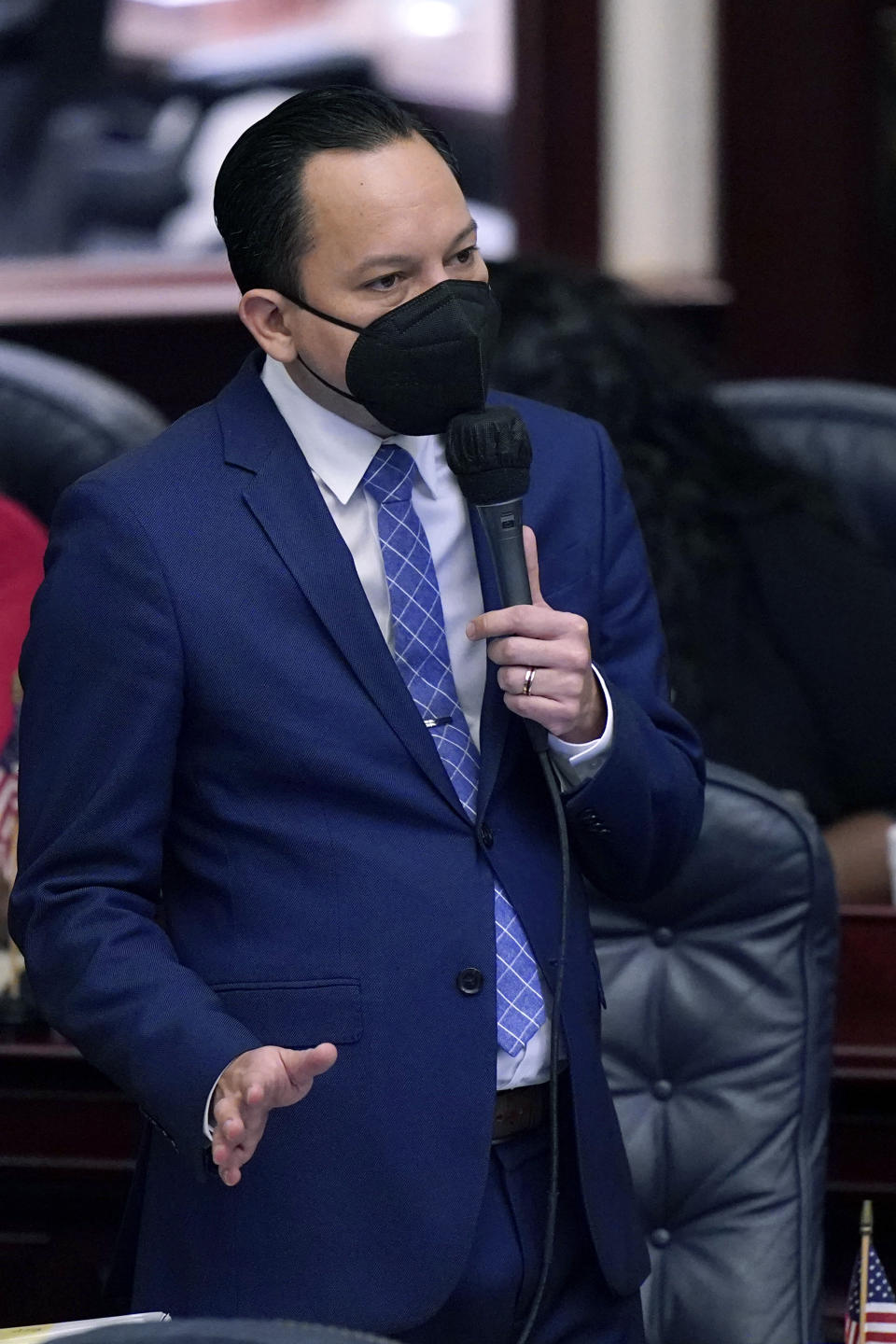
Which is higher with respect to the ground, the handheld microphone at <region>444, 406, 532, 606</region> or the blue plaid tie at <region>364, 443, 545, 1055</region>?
the handheld microphone at <region>444, 406, 532, 606</region>

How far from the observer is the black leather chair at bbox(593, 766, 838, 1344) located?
1615 millimetres

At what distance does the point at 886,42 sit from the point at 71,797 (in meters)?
2.94

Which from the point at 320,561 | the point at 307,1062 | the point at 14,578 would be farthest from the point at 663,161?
the point at 307,1062

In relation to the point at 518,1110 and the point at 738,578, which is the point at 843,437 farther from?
the point at 518,1110

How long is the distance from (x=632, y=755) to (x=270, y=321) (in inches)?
15.1

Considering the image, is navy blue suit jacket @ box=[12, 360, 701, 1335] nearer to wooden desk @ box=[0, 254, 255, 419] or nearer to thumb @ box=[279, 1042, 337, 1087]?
thumb @ box=[279, 1042, 337, 1087]

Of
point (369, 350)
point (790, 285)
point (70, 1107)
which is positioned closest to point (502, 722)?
point (369, 350)

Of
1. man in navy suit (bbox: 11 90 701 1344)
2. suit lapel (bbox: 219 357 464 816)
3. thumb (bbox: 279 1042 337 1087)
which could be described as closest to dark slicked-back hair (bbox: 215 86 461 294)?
man in navy suit (bbox: 11 90 701 1344)

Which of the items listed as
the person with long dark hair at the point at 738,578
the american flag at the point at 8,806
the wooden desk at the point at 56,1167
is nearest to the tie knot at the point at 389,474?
the american flag at the point at 8,806

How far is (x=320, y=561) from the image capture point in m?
1.27

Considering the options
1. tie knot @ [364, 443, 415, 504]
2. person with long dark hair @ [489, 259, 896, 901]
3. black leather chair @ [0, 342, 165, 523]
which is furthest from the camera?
black leather chair @ [0, 342, 165, 523]

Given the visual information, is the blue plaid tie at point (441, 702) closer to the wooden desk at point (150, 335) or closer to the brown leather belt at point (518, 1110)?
the brown leather belt at point (518, 1110)

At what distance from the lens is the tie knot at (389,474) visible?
1.31 meters

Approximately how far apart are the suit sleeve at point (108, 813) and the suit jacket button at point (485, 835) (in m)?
0.20
